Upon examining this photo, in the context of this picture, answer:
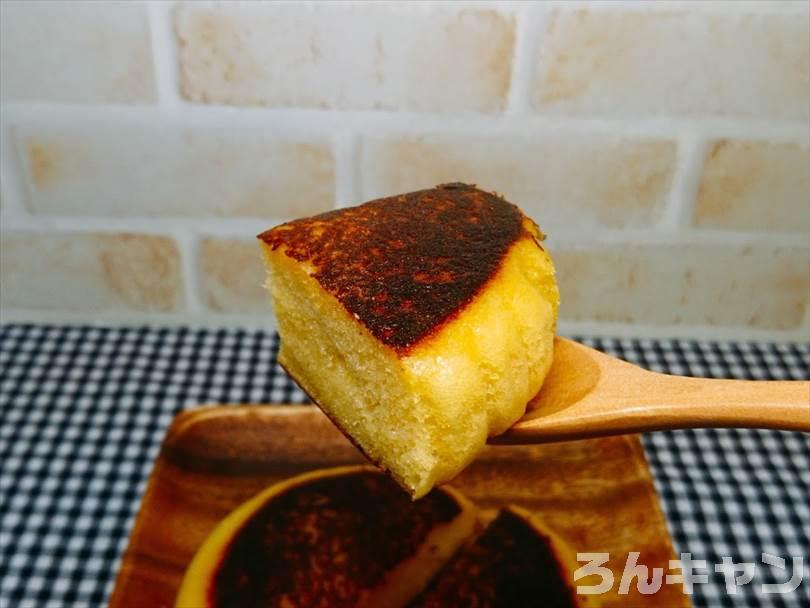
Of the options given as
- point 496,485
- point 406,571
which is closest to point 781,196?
point 496,485

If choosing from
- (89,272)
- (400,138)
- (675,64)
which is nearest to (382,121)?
(400,138)

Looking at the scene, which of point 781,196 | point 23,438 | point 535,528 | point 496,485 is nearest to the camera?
point 535,528

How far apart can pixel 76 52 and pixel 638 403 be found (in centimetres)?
76

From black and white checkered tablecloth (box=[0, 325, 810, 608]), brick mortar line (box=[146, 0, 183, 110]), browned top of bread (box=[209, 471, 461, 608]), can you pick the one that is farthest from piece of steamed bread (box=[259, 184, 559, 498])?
brick mortar line (box=[146, 0, 183, 110])

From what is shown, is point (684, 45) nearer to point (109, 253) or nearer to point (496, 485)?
point (496, 485)

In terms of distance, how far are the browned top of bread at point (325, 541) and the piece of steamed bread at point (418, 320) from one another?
120mm

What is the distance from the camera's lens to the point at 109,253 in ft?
3.59

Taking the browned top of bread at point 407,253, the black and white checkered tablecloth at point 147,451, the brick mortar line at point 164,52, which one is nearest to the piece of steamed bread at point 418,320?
the browned top of bread at point 407,253

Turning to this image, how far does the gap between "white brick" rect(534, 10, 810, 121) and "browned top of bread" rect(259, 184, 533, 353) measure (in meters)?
0.38

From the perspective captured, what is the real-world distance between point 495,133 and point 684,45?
24 centimetres

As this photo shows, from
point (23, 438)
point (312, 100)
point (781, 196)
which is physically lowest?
point (23, 438)

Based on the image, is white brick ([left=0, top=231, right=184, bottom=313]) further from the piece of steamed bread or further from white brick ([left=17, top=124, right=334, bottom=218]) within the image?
the piece of steamed bread

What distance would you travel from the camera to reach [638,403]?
1.82 feet

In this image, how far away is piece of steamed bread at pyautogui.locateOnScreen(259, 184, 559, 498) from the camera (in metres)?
0.51
